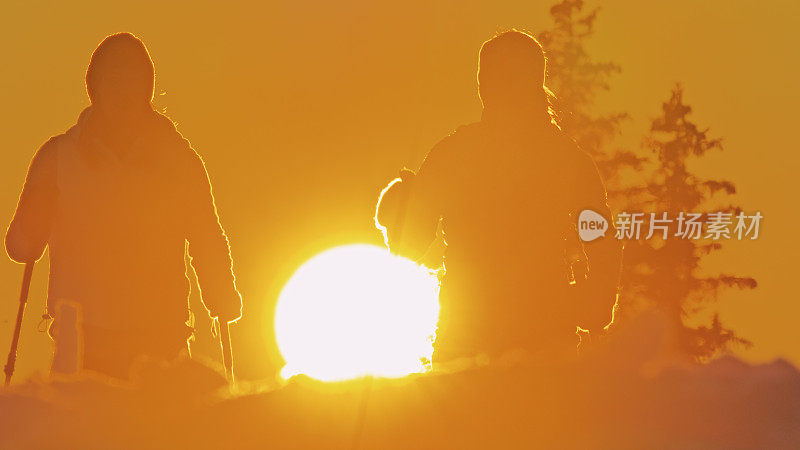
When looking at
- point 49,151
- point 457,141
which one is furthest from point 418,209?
point 49,151

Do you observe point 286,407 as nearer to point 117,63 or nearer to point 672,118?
point 117,63

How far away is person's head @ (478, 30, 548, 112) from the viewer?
692cm

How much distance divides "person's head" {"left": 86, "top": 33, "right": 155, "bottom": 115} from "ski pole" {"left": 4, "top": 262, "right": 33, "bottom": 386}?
3.35ft

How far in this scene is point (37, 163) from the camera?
25.2 feet

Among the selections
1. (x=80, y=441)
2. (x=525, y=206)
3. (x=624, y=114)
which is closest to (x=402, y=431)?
(x=80, y=441)

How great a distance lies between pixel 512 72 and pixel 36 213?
2790mm

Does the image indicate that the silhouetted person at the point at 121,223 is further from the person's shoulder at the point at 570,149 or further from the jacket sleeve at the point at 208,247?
the person's shoulder at the point at 570,149

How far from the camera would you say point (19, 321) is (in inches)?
300

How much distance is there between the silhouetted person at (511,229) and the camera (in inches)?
258

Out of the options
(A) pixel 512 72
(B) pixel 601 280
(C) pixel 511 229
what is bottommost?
(B) pixel 601 280

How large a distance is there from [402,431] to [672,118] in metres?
43.3

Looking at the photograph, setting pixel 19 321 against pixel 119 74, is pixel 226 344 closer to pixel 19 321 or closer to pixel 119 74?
pixel 19 321

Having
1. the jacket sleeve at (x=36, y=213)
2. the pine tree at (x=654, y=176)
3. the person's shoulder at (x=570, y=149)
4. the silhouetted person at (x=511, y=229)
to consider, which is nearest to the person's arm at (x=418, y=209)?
the silhouetted person at (x=511, y=229)

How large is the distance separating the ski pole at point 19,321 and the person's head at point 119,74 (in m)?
1.02
